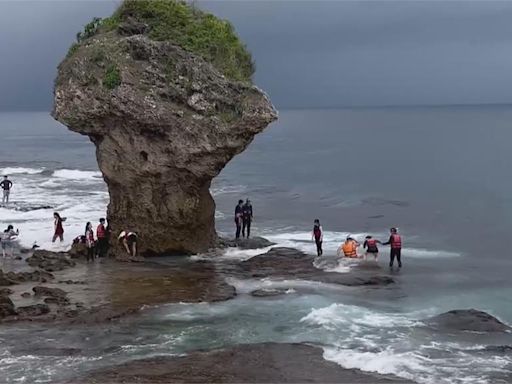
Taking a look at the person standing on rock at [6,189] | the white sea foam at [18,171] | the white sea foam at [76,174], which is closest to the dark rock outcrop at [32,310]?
the person standing on rock at [6,189]

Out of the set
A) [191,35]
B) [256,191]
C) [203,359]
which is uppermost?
[191,35]

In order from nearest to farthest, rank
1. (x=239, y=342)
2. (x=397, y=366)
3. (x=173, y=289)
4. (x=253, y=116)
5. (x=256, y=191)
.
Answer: (x=397, y=366)
(x=239, y=342)
(x=173, y=289)
(x=253, y=116)
(x=256, y=191)

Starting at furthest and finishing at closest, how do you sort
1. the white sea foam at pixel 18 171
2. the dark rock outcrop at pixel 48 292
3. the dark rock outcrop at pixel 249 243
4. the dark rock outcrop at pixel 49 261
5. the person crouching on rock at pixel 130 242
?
the white sea foam at pixel 18 171
the dark rock outcrop at pixel 249 243
the person crouching on rock at pixel 130 242
the dark rock outcrop at pixel 49 261
the dark rock outcrop at pixel 48 292

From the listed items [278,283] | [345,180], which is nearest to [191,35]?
[278,283]

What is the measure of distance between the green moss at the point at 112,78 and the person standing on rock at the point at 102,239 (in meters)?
5.70

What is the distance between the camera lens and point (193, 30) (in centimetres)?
3203

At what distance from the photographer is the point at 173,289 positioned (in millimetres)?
25141

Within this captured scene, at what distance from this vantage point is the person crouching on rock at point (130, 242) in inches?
1204

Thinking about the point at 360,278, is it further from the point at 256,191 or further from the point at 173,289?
the point at 256,191

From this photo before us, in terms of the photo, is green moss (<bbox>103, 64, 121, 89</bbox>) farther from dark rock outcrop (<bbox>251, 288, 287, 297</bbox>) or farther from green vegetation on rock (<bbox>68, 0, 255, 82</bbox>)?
dark rock outcrop (<bbox>251, 288, 287, 297</bbox>)

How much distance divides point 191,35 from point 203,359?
17.6 metres

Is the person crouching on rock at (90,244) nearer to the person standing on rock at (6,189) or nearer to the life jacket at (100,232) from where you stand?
the life jacket at (100,232)

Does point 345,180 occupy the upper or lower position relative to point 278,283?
upper

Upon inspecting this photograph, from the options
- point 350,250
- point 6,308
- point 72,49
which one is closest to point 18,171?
point 72,49
